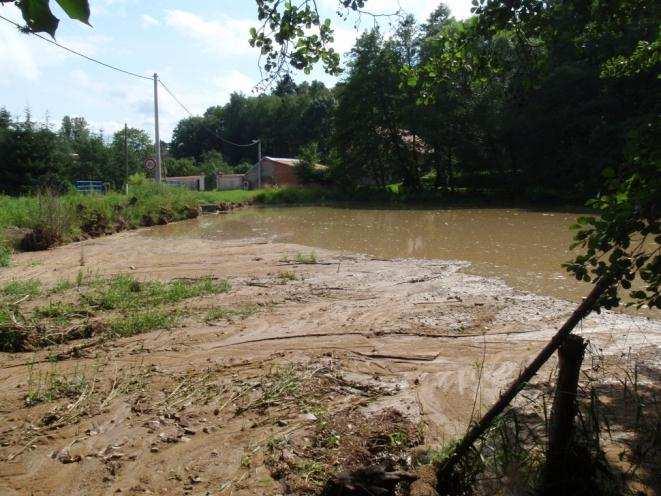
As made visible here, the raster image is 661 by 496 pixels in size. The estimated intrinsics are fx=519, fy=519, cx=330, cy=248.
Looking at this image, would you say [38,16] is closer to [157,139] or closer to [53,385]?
[53,385]

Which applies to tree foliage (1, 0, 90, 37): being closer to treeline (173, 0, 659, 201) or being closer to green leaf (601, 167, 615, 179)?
green leaf (601, 167, 615, 179)

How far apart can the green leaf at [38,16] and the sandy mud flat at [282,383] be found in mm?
2912

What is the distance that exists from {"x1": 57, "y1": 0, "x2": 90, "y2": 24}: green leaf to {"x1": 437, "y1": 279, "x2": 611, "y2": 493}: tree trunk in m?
2.28

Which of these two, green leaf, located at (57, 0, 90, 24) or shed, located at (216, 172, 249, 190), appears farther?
shed, located at (216, 172, 249, 190)

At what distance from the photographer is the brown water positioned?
11273 mm

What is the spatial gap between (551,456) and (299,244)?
1366cm

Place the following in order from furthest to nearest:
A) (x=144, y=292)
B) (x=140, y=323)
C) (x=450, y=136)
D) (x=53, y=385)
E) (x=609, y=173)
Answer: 1. (x=450, y=136)
2. (x=144, y=292)
3. (x=140, y=323)
4. (x=53, y=385)
5. (x=609, y=173)

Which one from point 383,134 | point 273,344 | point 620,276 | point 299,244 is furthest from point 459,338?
point 383,134

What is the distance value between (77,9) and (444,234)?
18165 millimetres

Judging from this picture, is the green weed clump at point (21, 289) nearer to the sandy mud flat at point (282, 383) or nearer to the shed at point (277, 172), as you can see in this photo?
the sandy mud flat at point (282, 383)

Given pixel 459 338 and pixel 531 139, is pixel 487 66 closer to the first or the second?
pixel 459 338

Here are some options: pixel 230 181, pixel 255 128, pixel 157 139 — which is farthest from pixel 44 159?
pixel 255 128

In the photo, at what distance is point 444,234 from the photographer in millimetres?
18703

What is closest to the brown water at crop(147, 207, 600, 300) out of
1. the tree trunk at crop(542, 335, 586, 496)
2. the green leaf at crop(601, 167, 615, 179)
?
the tree trunk at crop(542, 335, 586, 496)
